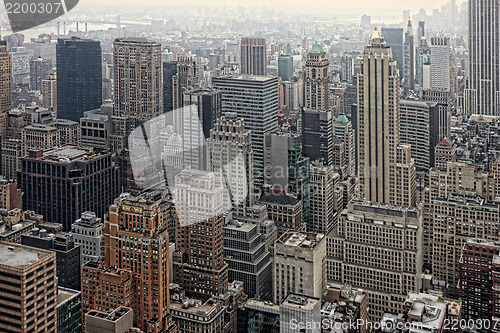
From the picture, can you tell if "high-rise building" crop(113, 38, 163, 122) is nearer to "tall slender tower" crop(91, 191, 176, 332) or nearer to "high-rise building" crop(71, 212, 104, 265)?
"high-rise building" crop(71, 212, 104, 265)

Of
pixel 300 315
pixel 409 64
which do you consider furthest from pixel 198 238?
pixel 409 64

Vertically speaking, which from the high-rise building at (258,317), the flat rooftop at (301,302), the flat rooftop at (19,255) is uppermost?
the flat rooftop at (19,255)

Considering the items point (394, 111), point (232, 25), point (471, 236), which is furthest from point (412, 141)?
point (232, 25)

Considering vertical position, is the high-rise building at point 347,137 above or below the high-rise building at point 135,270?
above

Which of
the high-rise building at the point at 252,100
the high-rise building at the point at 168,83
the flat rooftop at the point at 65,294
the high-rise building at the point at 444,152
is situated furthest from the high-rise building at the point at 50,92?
the flat rooftop at the point at 65,294

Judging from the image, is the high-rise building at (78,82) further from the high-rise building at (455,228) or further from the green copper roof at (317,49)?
the high-rise building at (455,228)

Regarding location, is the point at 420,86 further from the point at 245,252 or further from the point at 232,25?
the point at 245,252

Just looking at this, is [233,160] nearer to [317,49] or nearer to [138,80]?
[317,49]

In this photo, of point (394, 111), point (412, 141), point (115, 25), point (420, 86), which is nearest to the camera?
point (115, 25)
